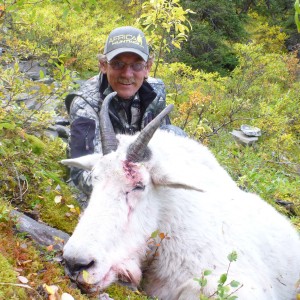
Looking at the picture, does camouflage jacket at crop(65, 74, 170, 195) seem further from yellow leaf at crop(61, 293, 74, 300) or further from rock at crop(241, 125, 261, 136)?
rock at crop(241, 125, 261, 136)

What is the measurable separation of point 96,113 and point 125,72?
0.62 m

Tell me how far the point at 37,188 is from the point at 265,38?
23024 millimetres

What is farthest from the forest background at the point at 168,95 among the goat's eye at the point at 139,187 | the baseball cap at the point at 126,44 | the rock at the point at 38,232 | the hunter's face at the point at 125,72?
the goat's eye at the point at 139,187

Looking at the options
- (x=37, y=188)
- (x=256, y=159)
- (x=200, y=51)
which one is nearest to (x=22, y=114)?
(x=37, y=188)

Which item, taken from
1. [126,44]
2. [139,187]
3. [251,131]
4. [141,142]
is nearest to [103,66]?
[126,44]

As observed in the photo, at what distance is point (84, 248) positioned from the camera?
2951 mm

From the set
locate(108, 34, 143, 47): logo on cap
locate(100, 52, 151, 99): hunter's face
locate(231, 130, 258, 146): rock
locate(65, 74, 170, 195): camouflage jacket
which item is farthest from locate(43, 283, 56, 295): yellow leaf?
locate(231, 130, 258, 146): rock

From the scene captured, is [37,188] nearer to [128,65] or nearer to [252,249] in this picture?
[128,65]

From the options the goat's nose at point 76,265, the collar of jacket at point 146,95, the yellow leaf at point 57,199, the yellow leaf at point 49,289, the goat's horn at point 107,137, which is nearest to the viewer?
the yellow leaf at point 49,289

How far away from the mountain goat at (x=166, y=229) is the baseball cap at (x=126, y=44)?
118cm

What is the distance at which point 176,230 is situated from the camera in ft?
12.7

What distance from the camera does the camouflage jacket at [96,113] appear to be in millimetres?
4938

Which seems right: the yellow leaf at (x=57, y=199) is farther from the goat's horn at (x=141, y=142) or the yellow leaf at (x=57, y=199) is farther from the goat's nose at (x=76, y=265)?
the goat's nose at (x=76, y=265)

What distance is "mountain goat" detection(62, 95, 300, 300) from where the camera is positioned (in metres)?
3.20
